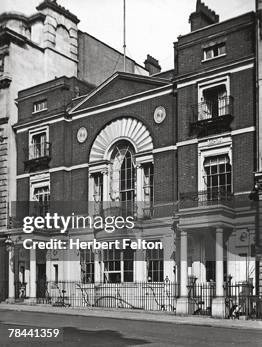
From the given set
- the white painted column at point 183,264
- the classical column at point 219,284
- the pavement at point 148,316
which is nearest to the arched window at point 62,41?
the pavement at point 148,316

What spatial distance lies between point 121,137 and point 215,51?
6923 millimetres

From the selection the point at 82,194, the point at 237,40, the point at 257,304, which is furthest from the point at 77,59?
the point at 257,304

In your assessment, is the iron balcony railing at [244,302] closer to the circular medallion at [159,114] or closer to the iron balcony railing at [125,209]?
the iron balcony railing at [125,209]

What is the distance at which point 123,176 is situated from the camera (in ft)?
101

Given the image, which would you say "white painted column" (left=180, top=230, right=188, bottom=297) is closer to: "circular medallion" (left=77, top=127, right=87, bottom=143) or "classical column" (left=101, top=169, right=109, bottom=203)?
"classical column" (left=101, top=169, right=109, bottom=203)

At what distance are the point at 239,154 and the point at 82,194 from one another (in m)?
10.1

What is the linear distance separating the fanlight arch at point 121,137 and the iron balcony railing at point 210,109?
336 cm

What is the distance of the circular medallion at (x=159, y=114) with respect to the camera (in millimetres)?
29156

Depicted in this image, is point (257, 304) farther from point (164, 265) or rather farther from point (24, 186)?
point (24, 186)

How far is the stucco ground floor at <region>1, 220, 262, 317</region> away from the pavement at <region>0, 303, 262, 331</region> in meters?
1.23

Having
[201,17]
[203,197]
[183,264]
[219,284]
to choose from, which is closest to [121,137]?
[203,197]

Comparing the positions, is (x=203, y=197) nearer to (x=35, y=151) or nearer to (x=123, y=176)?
(x=123, y=176)

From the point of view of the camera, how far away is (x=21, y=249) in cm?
3378

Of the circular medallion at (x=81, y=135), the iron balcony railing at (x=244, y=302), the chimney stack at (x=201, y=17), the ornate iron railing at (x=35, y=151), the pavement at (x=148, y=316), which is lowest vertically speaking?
the pavement at (x=148, y=316)
